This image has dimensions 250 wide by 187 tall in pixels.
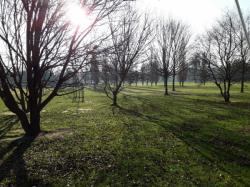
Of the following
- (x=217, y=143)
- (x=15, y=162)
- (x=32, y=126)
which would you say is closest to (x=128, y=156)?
(x=15, y=162)

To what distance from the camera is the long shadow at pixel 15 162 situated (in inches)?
289

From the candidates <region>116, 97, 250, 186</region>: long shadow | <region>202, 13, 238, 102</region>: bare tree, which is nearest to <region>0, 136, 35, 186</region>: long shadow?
<region>116, 97, 250, 186</region>: long shadow

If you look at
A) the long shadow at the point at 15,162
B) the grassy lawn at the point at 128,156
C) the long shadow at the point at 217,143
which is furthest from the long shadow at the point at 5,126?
the long shadow at the point at 217,143

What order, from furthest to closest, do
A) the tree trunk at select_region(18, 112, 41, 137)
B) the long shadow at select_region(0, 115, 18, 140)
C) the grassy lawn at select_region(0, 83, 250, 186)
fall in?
Answer: the long shadow at select_region(0, 115, 18, 140), the tree trunk at select_region(18, 112, 41, 137), the grassy lawn at select_region(0, 83, 250, 186)

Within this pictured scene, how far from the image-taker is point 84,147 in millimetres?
10375

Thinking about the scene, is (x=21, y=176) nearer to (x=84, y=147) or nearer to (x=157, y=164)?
(x=84, y=147)

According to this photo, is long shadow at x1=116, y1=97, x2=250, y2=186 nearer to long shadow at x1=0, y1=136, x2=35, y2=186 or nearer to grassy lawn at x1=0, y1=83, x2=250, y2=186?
grassy lawn at x1=0, y1=83, x2=250, y2=186

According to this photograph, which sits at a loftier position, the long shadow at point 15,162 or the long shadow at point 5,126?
the long shadow at point 15,162

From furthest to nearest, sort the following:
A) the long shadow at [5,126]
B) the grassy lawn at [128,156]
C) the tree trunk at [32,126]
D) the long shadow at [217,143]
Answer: the long shadow at [5,126] < the tree trunk at [32,126] < the long shadow at [217,143] < the grassy lawn at [128,156]

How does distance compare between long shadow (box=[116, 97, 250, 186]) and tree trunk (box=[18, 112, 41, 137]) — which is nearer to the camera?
long shadow (box=[116, 97, 250, 186])

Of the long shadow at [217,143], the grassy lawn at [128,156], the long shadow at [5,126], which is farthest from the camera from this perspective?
the long shadow at [5,126]

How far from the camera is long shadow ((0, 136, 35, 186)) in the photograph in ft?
24.1

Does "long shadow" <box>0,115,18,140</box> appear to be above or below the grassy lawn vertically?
below

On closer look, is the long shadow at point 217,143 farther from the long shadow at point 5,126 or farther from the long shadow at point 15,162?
the long shadow at point 5,126
